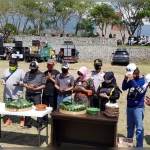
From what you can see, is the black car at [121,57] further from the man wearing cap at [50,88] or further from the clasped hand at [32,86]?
the clasped hand at [32,86]

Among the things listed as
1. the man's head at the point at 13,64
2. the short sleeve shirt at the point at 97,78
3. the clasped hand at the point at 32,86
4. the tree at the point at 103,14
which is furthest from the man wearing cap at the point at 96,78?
the tree at the point at 103,14

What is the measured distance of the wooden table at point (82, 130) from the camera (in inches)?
164

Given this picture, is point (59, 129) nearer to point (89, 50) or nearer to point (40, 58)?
point (40, 58)

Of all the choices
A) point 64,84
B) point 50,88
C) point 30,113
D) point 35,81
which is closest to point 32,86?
point 35,81

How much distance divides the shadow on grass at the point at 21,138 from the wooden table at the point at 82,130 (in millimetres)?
789

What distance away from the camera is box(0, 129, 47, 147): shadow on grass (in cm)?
523

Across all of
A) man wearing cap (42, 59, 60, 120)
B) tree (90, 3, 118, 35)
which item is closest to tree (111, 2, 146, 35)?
tree (90, 3, 118, 35)

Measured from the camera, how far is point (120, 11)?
Result: 4022cm

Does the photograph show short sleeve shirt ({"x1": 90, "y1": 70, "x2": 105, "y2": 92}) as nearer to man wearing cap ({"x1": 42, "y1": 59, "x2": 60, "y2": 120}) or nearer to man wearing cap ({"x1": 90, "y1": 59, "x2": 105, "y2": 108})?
man wearing cap ({"x1": 90, "y1": 59, "x2": 105, "y2": 108})

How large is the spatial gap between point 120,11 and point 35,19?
1305cm

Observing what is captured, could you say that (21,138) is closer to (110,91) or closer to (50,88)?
(50,88)

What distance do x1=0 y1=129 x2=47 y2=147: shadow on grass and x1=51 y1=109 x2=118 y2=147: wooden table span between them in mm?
789

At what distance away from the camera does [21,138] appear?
546 cm

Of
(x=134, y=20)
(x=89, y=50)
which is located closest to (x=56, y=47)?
(x=89, y=50)
